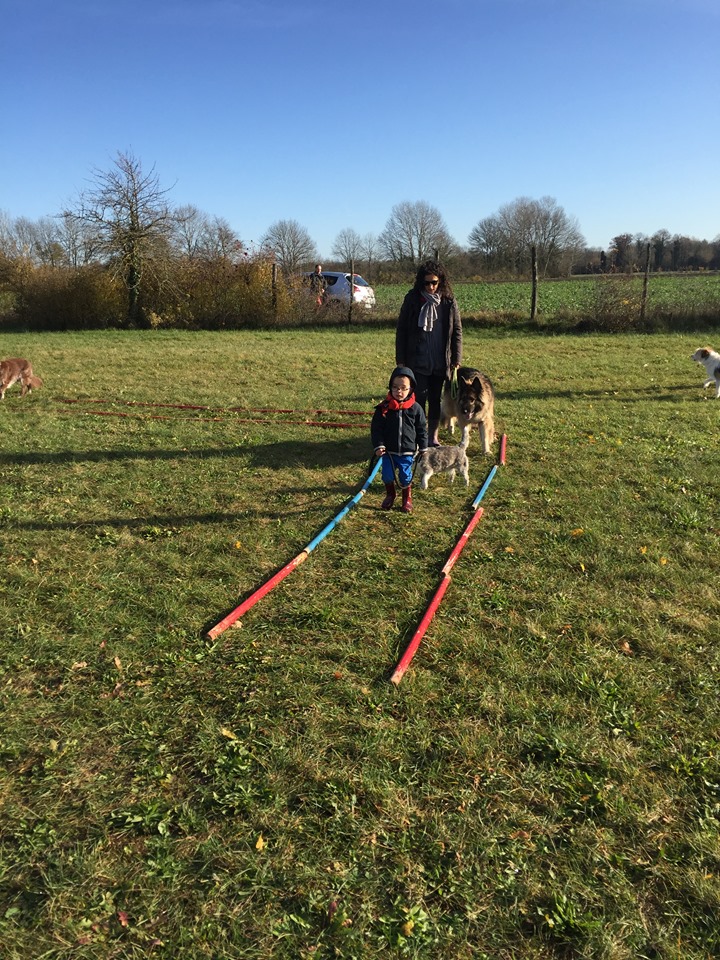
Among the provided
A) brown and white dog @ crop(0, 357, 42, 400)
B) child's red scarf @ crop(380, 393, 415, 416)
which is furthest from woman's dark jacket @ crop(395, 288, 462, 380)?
brown and white dog @ crop(0, 357, 42, 400)

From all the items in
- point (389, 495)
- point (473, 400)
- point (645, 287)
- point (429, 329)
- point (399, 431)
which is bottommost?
point (389, 495)

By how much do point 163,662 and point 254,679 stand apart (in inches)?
23.5

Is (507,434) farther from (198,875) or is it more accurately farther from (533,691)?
(198,875)

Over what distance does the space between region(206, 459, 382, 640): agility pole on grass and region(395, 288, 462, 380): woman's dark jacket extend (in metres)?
1.75

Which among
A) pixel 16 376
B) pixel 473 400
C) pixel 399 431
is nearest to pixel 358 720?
pixel 399 431

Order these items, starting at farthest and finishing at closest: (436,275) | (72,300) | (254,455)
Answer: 1. (72,300)
2. (254,455)
3. (436,275)

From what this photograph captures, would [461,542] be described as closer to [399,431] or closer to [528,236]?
[399,431]

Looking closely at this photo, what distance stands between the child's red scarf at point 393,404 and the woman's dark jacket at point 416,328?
135 centimetres

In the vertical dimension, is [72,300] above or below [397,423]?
above

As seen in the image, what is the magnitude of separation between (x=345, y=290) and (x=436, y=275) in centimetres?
1843

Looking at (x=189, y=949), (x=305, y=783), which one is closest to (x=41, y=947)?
(x=189, y=949)

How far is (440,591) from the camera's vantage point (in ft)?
14.0

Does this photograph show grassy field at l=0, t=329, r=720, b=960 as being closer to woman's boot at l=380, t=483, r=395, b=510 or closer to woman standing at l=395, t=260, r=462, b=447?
woman's boot at l=380, t=483, r=395, b=510

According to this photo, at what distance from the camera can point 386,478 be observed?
18.9 ft
